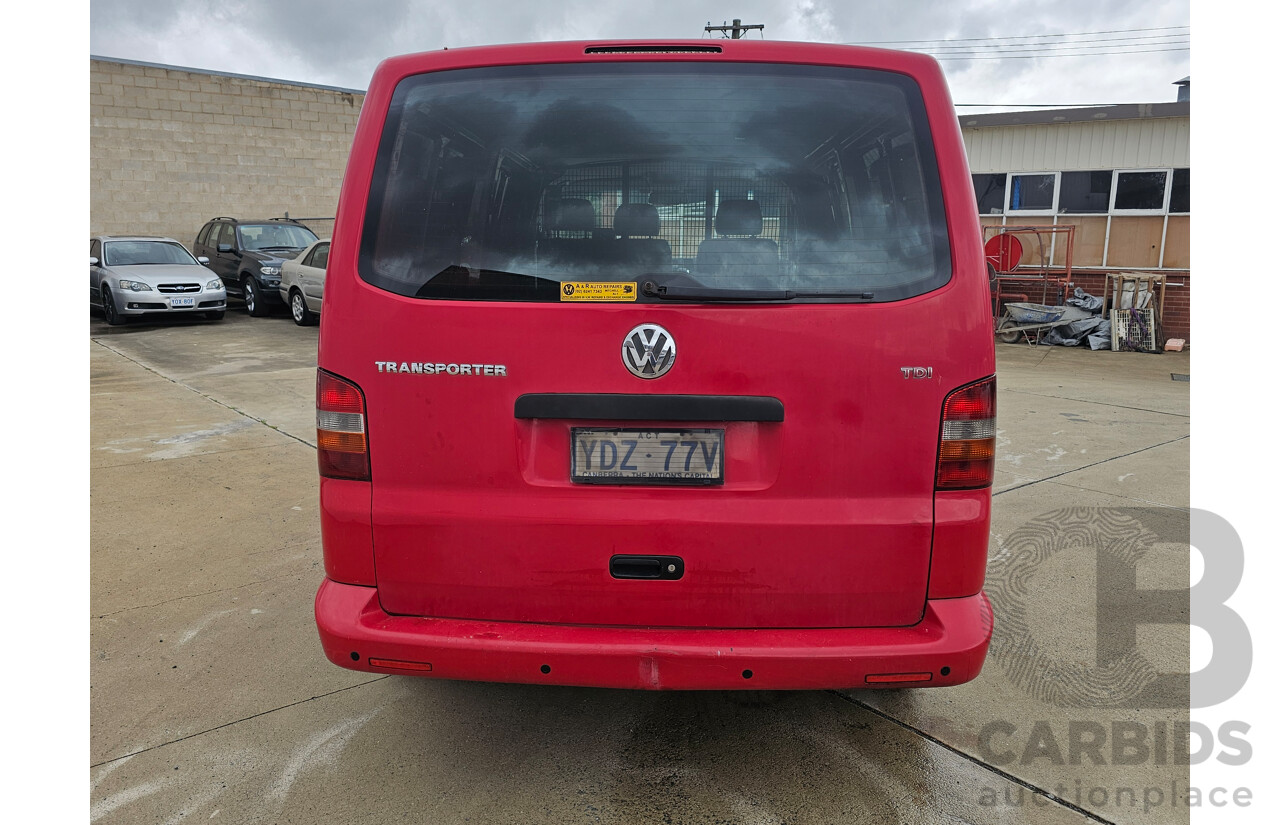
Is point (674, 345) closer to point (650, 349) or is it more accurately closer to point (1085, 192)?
point (650, 349)

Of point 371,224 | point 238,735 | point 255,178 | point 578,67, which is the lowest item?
point 238,735

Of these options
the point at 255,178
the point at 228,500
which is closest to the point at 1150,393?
the point at 228,500

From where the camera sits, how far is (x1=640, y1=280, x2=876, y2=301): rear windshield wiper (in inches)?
83.4

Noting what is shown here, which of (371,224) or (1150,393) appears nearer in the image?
(371,224)

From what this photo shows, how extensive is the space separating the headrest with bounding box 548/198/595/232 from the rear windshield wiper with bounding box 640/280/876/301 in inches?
8.5

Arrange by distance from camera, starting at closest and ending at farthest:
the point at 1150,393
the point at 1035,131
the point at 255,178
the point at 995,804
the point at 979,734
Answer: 1. the point at 995,804
2. the point at 979,734
3. the point at 1150,393
4. the point at 1035,131
5. the point at 255,178

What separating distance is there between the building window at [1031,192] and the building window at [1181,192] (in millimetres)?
1813

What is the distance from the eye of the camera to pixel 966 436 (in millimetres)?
2182

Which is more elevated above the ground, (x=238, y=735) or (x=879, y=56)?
(x=879, y=56)

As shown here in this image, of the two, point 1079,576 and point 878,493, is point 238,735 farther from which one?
point 1079,576

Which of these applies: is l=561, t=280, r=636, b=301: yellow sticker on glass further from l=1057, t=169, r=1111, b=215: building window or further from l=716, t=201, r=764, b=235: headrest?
l=1057, t=169, r=1111, b=215: building window

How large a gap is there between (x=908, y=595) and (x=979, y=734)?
87 centimetres

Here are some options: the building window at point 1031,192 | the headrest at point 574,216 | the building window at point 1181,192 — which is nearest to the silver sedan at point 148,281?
the building window at point 1031,192

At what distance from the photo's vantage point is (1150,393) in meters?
9.49
